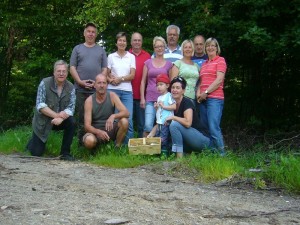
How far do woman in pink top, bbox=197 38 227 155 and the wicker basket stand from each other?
29.6 inches

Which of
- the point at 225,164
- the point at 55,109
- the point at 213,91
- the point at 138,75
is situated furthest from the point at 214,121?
the point at 55,109

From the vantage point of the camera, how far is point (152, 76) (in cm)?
743

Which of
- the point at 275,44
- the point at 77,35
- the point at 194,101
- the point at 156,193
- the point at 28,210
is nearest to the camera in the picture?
the point at 28,210

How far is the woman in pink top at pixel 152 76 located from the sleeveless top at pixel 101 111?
0.53 m

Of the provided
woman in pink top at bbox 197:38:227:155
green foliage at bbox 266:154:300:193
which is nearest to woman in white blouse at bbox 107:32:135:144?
woman in pink top at bbox 197:38:227:155

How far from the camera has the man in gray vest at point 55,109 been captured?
287 inches

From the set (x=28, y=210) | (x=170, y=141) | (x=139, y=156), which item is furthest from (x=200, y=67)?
(x=28, y=210)

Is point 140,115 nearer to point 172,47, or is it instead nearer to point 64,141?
point 172,47

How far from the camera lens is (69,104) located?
743 centimetres

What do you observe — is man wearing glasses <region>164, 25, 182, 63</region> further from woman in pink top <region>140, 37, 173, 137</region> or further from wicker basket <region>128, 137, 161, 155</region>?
wicker basket <region>128, 137, 161, 155</region>

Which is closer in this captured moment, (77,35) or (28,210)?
(28,210)

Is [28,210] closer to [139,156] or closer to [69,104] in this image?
[139,156]

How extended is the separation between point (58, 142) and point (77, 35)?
427 centimetres

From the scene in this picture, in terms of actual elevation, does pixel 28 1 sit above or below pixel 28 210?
above
